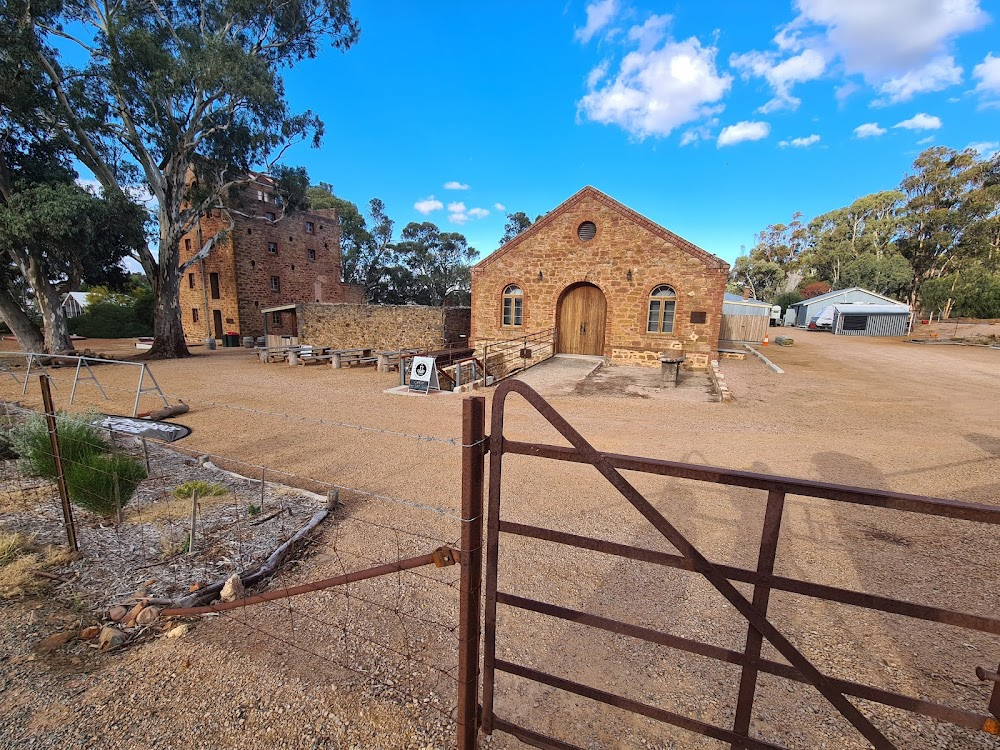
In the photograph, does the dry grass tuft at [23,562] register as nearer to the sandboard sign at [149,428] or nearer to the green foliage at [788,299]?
the sandboard sign at [149,428]

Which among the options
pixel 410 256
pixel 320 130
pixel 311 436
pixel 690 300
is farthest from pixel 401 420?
pixel 410 256

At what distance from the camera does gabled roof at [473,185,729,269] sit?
1432 centimetres

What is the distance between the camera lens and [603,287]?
1588 cm

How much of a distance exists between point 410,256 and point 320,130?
20.6 meters

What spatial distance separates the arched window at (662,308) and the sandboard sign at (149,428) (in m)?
A: 14.0

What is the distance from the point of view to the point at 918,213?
39500 mm

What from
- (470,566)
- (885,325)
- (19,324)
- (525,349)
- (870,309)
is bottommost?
(470,566)

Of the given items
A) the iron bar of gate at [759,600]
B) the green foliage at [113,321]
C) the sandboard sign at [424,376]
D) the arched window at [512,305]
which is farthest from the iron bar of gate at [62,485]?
the green foliage at [113,321]

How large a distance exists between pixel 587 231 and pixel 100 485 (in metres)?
15.3

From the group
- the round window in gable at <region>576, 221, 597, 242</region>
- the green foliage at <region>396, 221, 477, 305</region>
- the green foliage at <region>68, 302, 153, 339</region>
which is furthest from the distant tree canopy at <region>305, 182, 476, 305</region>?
the round window in gable at <region>576, 221, 597, 242</region>

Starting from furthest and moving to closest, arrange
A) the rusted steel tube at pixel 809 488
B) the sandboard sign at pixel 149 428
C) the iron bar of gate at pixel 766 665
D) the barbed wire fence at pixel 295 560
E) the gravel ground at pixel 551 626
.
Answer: the sandboard sign at pixel 149 428 → the barbed wire fence at pixel 295 560 → the gravel ground at pixel 551 626 → the iron bar of gate at pixel 766 665 → the rusted steel tube at pixel 809 488

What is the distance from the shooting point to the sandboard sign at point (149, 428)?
727 cm

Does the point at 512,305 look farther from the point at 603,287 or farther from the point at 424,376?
the point at 424,376

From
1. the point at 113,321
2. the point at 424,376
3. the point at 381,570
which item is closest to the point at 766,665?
the point at 381,570
